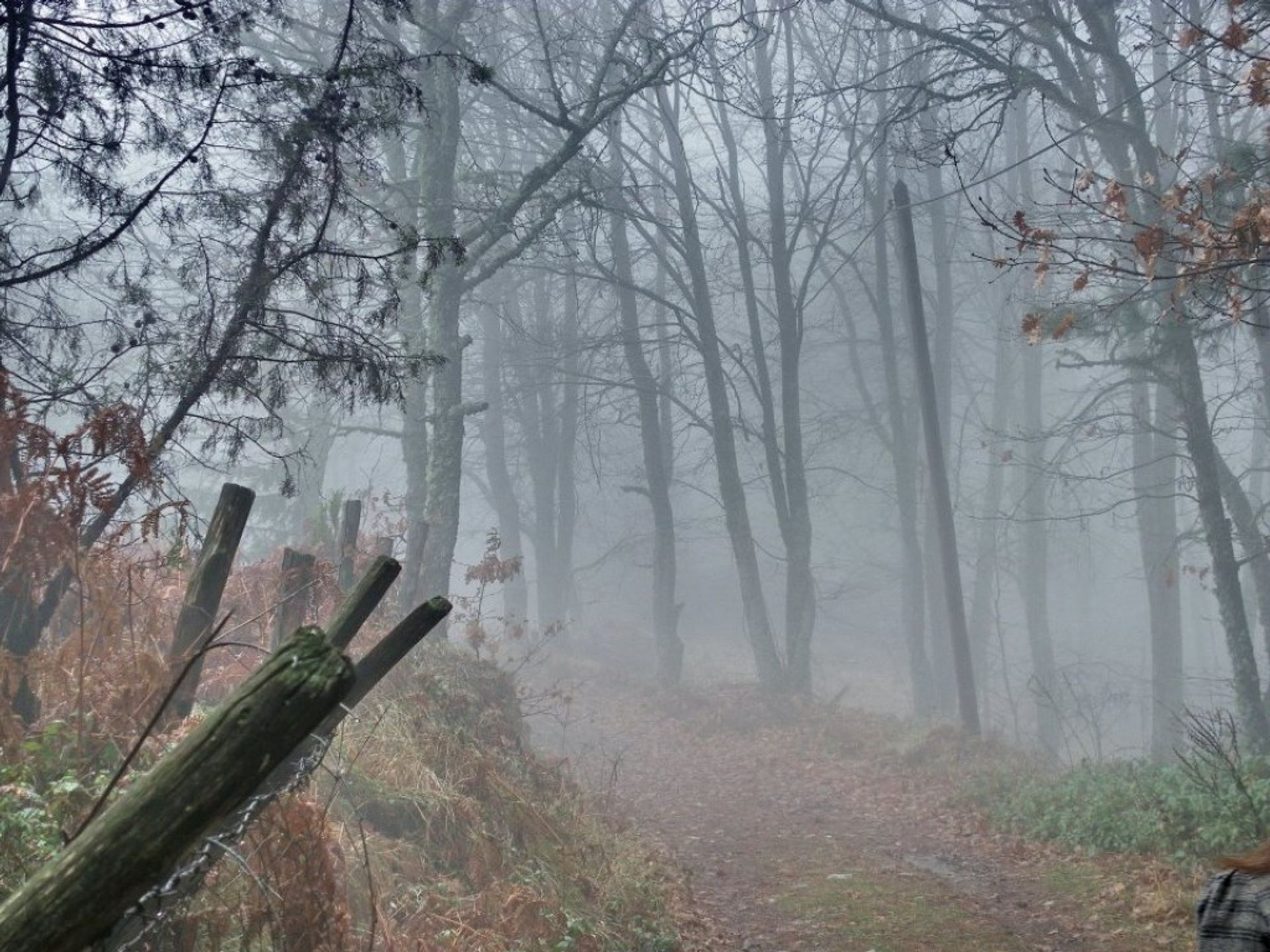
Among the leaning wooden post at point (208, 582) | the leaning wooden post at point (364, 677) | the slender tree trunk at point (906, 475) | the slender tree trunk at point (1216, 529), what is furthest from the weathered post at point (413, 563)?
the slender tree trunk at point (906, 475)

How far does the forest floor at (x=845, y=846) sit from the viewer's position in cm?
800

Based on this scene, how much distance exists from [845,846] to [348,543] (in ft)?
20.4

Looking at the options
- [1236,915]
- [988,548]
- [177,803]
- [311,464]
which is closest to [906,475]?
[988,548]

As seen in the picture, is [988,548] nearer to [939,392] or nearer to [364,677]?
[939,392]

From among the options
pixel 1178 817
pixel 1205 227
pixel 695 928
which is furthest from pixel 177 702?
pixel 1178 817

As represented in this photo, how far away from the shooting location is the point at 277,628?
6.91 meters

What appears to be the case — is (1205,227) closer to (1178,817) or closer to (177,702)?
(1178,817)

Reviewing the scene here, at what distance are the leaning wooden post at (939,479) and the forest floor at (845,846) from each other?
128cm

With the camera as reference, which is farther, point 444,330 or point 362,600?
point 444,330

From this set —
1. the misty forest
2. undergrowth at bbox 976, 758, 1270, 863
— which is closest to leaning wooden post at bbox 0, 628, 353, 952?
the misty forest

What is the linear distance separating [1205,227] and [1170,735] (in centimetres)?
1641

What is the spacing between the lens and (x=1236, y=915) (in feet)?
6.33

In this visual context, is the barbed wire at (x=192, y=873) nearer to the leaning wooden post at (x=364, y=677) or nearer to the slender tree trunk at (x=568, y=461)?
the leaning wooden post at (x=364, y=677)

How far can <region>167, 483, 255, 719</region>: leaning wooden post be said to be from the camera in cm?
533
